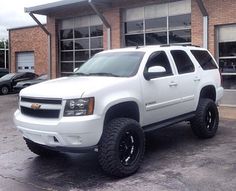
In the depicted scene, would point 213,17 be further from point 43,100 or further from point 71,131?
point 71,131

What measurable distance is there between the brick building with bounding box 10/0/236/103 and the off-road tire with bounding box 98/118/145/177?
956cm

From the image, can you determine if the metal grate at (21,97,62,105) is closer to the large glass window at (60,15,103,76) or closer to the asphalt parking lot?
the asphalt parking lot

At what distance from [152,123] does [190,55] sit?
6.83 feet

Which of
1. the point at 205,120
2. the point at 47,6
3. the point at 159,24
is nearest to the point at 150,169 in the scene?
the point at 205,120

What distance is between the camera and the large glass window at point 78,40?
65.8ft

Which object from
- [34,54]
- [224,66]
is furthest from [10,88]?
[224,66]

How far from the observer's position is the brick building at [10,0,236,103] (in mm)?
15250

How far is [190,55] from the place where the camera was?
28.3 ft

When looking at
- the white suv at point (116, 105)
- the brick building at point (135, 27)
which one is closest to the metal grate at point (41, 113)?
the white suv at point (116, 105)

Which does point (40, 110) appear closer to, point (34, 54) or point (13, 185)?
point (13, 185)

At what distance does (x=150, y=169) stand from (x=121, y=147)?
0.69 metres

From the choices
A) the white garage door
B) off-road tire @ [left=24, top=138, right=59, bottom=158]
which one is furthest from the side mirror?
the white garage door

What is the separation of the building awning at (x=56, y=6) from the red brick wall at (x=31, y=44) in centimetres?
607

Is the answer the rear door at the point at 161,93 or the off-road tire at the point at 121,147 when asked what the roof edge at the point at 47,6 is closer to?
the rear door at the point at 161,93
